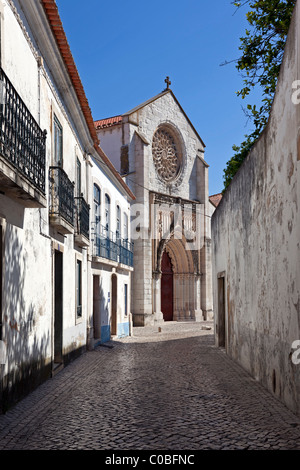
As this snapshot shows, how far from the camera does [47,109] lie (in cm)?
899

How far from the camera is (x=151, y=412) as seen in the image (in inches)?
235

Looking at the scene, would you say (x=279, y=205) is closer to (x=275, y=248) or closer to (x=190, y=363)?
(x=275, y=248)

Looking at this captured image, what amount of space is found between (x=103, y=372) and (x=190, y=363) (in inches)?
77.9

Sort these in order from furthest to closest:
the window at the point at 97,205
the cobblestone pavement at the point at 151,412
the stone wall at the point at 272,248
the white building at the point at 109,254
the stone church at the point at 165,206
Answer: the stone church at the point at 165,206
the window at the point at 97,205
the white building at the point at 109,254
the stone wall at the point at 272,248
the cobblestone pavement at the point at 151,412

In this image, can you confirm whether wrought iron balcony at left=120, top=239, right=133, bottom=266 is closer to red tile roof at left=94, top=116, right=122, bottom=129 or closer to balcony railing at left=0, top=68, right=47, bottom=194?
red tile roof at left=94, top=116, right=122, bottom=129

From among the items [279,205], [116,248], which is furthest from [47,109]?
[116,248]

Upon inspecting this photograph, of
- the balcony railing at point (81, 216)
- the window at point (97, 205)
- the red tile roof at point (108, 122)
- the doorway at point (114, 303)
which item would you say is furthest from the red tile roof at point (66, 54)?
the red tile roof at point (108, 122)

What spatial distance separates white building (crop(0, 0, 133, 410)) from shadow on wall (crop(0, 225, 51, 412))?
0.04 ft

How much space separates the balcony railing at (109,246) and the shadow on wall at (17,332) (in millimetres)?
6706

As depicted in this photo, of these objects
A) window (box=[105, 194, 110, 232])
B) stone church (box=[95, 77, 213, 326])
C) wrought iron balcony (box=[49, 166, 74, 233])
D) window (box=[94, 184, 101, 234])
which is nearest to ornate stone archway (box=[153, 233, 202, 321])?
stone church (box=[95, 77, 213, 326])

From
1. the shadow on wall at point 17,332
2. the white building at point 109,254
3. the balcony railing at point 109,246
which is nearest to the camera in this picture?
the shadow on wall at point 17,332

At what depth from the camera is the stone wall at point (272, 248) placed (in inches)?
232

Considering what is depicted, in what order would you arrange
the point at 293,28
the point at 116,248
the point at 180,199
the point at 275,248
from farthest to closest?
the point at 180,199 < the point at 116,248 < the point at 275,248 < the point at 293,28

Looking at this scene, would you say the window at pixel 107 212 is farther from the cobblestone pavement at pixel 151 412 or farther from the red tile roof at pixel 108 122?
the red tile roof at pixel 108 122
